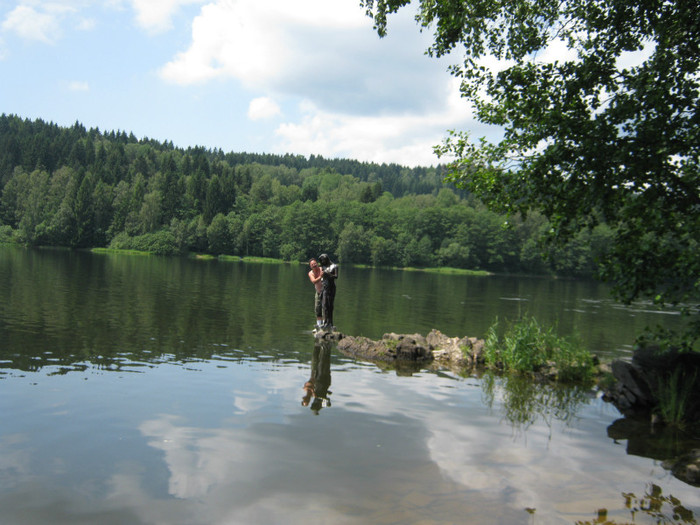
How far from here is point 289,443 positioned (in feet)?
29.1

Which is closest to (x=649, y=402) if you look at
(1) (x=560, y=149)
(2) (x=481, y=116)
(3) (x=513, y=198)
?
(3) (x=513, y=198)

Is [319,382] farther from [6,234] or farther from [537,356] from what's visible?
[6,234]

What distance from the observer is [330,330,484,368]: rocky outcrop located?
16984 mm

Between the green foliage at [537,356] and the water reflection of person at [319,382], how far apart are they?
4866 mm

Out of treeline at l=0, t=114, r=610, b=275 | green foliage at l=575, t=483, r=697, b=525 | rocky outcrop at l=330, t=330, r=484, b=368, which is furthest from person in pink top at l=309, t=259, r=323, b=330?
treeline at l=0, t=114, r=610, b=275

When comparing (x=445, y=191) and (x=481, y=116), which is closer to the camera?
(x=481, y=116)

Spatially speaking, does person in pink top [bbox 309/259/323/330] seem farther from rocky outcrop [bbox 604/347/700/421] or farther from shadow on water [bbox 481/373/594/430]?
rocky outcrop [bbox 604/347/700/421]

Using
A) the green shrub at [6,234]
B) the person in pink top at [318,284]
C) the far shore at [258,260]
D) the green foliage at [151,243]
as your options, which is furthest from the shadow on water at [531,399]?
the green shrub at [6,234]

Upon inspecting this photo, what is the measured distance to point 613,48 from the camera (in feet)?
36.1

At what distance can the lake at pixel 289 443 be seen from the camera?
22.4ft

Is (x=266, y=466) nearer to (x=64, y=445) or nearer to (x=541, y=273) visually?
(x=64, y=445)

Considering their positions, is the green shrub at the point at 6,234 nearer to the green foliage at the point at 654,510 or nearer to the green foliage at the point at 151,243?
the green foliage at the point at 151,243

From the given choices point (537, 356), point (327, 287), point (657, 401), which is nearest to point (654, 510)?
point (657, 401)

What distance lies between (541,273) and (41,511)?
132583 millimetres
